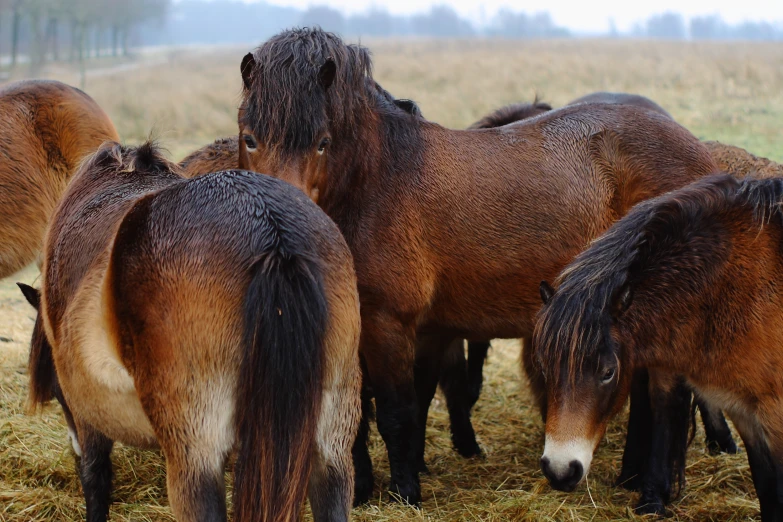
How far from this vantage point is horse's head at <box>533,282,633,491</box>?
3.03 m

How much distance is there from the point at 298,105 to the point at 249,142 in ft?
1.08

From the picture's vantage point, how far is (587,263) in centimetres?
321

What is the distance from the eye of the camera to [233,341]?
219 cm

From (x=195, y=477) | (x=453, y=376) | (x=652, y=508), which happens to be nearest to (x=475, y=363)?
(x=453, y=376)

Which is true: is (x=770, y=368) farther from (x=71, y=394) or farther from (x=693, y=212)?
(x=71, y=394)

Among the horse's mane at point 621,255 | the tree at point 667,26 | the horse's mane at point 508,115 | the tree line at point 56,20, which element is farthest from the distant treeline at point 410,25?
the horse's mane at point 621,255

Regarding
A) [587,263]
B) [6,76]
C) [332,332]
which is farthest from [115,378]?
[6,76]

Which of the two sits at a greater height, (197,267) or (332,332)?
(197,267)

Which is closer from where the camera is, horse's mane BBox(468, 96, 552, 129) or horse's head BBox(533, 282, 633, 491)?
horse's head BBox(533, 282, 633, 491)

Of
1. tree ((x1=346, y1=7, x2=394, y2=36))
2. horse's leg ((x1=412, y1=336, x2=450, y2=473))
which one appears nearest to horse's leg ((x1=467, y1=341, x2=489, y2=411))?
horse's leg ((x1=412, y1=336, x2=450, y2=473))

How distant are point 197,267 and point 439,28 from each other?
436 ft

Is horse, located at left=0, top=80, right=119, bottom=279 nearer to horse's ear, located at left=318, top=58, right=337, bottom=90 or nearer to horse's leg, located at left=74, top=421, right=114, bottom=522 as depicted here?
horse's ear, located at left=318, top=58, right=337, bottom=90

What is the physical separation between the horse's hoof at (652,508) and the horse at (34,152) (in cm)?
410

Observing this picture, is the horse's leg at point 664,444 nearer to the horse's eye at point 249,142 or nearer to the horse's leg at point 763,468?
the horse's leg at point 763,468
